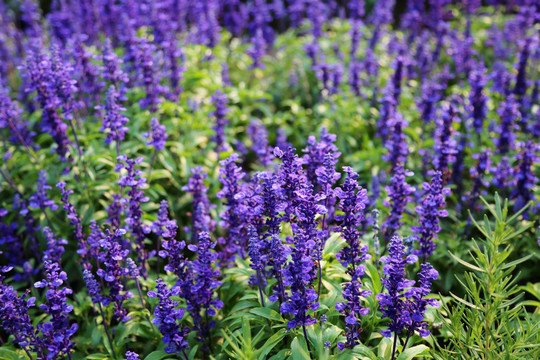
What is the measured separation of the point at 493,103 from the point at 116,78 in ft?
20.6

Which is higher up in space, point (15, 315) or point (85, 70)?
point (85, 70)

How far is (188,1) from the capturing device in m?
9.75

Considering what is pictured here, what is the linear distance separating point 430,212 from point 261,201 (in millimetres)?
1632

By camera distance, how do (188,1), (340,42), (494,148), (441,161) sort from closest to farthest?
(441,161) < (494,148) < (188,1) < (340,42)

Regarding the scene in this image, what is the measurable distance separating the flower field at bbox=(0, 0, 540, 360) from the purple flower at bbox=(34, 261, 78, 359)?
0.02 meters

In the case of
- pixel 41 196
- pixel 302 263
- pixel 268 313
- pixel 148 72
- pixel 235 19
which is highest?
pixel 235 19

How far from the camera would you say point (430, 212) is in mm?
4320

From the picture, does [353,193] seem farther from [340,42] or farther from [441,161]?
[340,42]

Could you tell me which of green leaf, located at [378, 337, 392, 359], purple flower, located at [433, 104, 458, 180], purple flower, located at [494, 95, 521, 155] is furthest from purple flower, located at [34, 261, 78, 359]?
purple flower, located at [494, 95, 521, 155]

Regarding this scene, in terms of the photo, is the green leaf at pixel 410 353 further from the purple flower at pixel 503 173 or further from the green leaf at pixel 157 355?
the purple flower at pixel 503 173

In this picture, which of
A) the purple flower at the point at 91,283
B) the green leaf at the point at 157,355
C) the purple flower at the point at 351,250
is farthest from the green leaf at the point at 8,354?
the purple flower at the point at 351,250

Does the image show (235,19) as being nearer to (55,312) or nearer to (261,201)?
(261,201)

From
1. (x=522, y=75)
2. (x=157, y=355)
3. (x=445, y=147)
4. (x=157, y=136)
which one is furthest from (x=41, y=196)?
(x=522, y=75)

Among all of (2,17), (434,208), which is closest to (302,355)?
(434,208)
